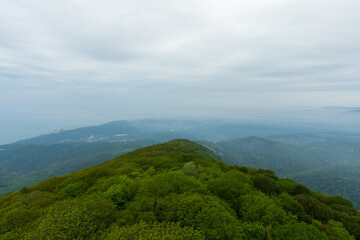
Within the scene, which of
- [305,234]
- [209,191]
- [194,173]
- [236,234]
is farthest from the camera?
[194,173]

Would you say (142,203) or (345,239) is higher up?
(142,203)

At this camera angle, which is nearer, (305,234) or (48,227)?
(48,227)

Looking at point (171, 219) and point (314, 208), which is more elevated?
point (171, 219)

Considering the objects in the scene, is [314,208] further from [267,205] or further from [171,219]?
[171,219]

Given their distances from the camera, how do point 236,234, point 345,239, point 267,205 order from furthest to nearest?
point 267,205, point 345,239, point 236,234

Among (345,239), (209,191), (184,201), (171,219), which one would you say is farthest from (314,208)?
(171,219)

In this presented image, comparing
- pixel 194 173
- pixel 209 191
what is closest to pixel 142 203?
pixel 209 191

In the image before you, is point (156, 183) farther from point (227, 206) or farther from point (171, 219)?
point (227, 206)

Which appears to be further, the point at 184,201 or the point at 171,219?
the point at 184,201

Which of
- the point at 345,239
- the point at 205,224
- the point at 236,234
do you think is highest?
the point at 205,224
